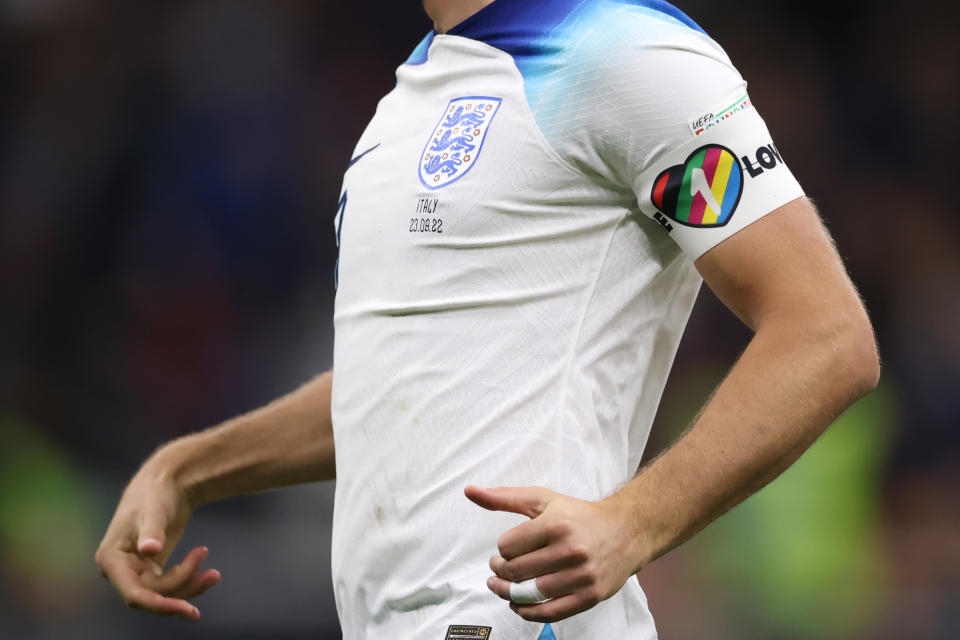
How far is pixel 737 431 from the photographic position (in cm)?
142

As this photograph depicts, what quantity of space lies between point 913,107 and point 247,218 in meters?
3.37

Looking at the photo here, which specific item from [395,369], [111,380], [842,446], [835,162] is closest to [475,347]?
[395,369]

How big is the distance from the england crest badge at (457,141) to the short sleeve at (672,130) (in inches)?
4.6

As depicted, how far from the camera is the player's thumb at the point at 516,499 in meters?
1.33

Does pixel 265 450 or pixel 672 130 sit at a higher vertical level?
pixel 672 130

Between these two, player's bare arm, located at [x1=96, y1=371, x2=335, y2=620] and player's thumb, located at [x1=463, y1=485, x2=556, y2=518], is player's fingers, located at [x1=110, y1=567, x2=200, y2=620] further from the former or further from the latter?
player's thumb, located at [x1=463, y1=485, x2=556, y2=518]

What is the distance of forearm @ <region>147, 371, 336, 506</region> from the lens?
222 cm

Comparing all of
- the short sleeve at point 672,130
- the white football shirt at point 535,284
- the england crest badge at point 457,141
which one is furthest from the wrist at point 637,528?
the england crest badge at point 457,141

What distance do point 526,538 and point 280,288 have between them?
179 inches

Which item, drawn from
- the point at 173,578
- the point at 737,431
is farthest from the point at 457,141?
the point at 173,578

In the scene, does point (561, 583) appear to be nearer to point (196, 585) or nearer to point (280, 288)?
point (196, 585)

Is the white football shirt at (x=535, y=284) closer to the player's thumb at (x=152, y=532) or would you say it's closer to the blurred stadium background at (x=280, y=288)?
the player's thumb at (x=152, y=532)

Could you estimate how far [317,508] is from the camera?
5.01 m

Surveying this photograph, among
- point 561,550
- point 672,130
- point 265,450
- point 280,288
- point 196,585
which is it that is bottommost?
point 280,288
